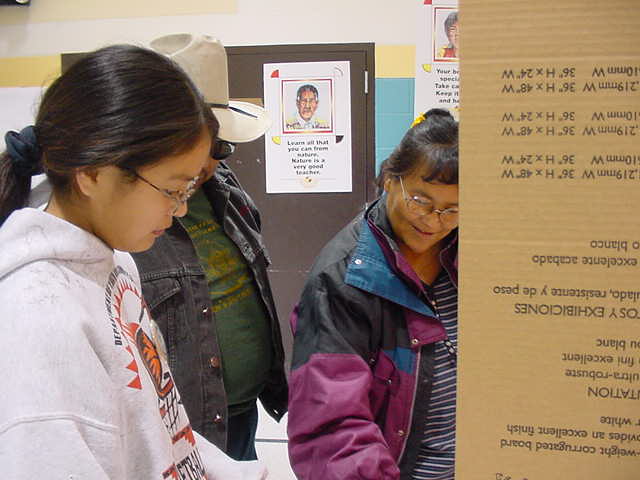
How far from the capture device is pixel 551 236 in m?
0.49

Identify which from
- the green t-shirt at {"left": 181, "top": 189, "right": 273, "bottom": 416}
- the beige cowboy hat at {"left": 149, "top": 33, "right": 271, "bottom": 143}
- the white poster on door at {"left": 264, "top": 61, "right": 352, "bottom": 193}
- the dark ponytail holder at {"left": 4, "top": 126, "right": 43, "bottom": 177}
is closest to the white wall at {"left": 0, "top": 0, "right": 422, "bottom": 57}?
the white poster on door at {"left": 264, "top": 61, "right": 352, "bottom": 193}

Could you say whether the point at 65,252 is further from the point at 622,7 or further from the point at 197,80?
the point at 197,80

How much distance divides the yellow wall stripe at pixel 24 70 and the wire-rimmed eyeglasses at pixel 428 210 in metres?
2.60

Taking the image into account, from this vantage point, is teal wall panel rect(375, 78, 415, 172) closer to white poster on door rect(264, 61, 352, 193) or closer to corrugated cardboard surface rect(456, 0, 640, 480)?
white poster on door rect(264, 61, 352, 193)

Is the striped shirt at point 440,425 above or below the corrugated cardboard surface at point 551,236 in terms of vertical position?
below

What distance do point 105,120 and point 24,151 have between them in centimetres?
15

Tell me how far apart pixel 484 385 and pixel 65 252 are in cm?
57

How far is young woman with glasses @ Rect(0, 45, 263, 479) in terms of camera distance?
640mm

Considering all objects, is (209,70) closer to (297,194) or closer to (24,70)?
(297,194)

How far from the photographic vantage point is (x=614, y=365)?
0.50 meters

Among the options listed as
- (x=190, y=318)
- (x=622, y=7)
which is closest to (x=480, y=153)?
(x=622, y=7)

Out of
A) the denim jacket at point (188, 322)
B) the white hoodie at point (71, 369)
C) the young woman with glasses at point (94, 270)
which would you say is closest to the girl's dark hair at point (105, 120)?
the young woman with glasses at point (94, 270)

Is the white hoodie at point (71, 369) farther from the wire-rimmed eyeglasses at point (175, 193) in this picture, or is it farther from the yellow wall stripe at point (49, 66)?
the yellow wall stripe at point (49, 66)

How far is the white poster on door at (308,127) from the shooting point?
3.01 m
